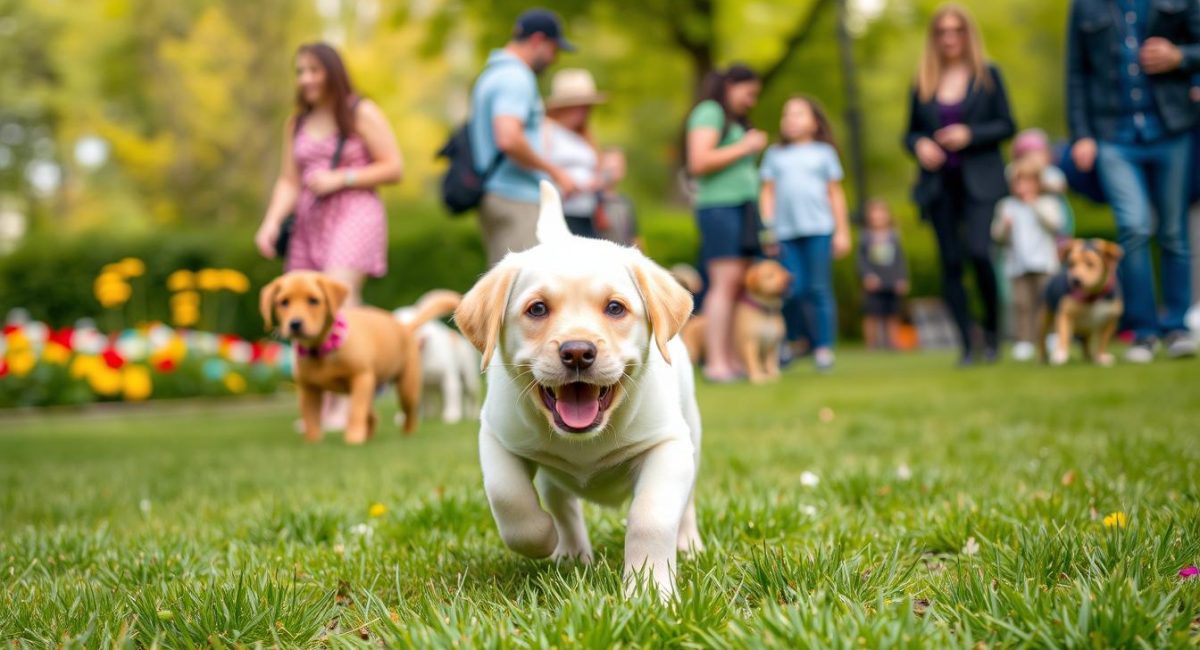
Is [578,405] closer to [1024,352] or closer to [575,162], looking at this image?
[575,162]

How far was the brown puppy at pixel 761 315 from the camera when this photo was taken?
391 inches

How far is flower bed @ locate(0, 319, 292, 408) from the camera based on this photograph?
10430 mm

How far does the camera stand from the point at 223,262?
1714 cm

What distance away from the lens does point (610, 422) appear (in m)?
2.37

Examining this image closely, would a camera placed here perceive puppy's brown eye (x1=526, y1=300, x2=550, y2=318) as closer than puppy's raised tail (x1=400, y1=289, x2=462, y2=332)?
Yes

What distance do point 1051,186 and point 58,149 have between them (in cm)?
3178

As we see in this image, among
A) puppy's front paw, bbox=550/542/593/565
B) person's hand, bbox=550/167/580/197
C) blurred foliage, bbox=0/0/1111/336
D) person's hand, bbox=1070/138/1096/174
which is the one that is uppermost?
blurred foliage, bbox=0/0/1111/336

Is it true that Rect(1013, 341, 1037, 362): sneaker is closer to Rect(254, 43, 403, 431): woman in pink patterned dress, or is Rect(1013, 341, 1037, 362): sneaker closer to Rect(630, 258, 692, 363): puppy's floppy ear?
Rect(254, 43, 403, 431): woman in pink patterned dress

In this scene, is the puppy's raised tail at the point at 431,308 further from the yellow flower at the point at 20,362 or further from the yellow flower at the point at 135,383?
the yellow flower at the point at 20,362

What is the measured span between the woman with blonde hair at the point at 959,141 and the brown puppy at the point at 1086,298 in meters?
0.65

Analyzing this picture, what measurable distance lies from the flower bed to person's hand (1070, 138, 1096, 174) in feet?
29.0

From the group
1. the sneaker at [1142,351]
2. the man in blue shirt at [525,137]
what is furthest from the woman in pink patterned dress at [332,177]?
the sneaker at [1142,351]

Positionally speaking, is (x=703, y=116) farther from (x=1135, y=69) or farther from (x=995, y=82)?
(x=1135, y=69)

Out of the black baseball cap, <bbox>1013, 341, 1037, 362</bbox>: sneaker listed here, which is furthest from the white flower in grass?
<bbox>1013, 341, 1037, 362</bbox>: sneaker
